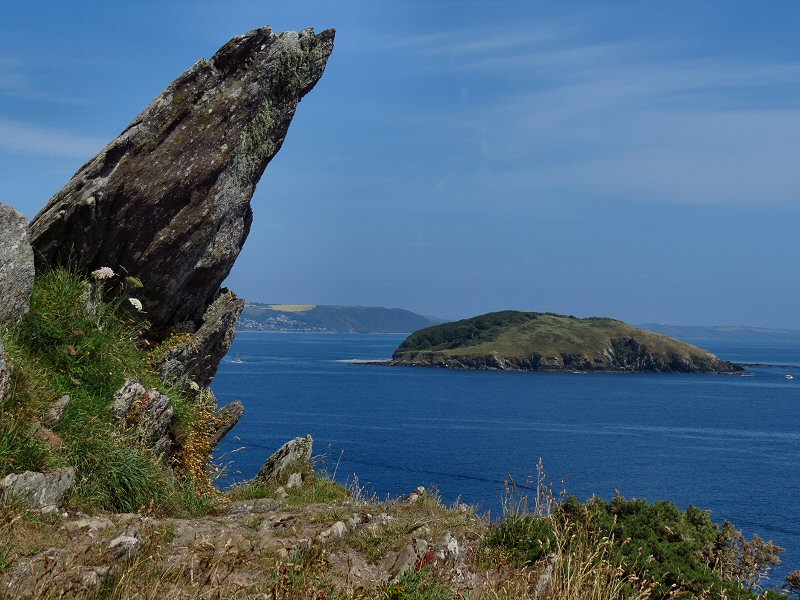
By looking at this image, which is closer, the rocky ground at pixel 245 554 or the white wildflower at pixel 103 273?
the rocky ground at pixel 245 554

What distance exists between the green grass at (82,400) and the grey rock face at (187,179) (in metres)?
1.30

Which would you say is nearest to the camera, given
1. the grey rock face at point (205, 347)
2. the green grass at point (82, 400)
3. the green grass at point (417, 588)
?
the green grass at point (417, 588)

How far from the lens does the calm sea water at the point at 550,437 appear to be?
65.6 metres

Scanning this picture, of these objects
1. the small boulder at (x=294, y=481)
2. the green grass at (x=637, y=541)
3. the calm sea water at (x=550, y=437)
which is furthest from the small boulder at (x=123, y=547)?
the calm sea water at (x=550, y=437)

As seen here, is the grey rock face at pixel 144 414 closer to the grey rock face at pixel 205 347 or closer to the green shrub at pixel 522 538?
the grey rock face at pixel 205 347

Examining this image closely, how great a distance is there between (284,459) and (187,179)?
272 inches

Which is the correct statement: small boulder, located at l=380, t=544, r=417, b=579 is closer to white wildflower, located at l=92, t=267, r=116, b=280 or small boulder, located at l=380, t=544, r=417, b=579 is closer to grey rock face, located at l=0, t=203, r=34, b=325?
grey rock face, located at l=0, t=203, r=34, b=325

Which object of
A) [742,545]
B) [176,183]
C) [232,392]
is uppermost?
[176,183]

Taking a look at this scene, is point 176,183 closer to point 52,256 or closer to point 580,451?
point 52,256

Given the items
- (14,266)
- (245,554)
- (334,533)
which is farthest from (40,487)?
(245,554)

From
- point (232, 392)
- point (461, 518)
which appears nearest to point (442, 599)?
point (461, 518)

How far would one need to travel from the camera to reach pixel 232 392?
443ft

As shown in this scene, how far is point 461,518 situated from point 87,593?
720 centimetres

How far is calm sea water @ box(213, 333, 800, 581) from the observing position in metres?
65.6
